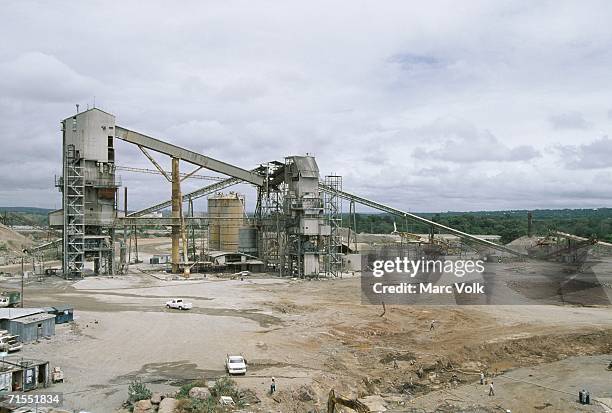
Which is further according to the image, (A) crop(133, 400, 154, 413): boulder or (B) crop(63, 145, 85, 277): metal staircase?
(B) crop(63, 145, 85, 277): metal staircase

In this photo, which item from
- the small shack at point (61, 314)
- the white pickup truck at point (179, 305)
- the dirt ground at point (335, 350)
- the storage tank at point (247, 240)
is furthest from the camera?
the storage tank at point (247, 240)

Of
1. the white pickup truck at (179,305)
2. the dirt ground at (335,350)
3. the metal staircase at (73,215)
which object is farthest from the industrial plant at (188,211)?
the white pickup truck at (179,305)

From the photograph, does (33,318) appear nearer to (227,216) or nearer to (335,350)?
(335,350)

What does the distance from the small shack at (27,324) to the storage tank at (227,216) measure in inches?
1906

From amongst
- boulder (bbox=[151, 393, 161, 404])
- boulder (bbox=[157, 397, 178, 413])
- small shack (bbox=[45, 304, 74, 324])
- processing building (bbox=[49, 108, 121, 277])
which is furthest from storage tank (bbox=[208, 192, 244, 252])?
boulder (bbox=[157, 397, 178, 413])

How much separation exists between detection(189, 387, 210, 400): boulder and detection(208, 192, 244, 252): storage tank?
57.8 metres

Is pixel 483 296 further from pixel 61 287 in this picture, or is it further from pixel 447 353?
pixel 61 287

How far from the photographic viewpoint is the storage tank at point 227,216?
263ft

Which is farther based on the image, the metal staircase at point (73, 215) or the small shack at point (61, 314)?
the metal staircase at point (73, 215)

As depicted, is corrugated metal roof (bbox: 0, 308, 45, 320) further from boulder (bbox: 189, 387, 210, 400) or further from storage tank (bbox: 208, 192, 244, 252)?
storage tank (bbox: 208, 192, 244, 252)

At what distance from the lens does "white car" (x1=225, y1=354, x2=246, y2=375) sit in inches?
971

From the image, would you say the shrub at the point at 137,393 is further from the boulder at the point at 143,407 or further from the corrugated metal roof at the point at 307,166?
the corrugated metal roof at the point at 307,166

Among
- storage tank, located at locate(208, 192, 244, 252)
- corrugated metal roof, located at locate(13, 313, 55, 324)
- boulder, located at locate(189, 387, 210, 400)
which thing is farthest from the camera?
storage tank, located at locate(208, 192, 244, 252)

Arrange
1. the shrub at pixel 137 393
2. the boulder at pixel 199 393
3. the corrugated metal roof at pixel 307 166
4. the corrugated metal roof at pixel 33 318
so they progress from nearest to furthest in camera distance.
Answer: the shrub at pixel 137 393
the boulder at pixel 199 393
the corrugated metal roof at pixel 33 318
the corrugated metal roof at pixel 307 166
